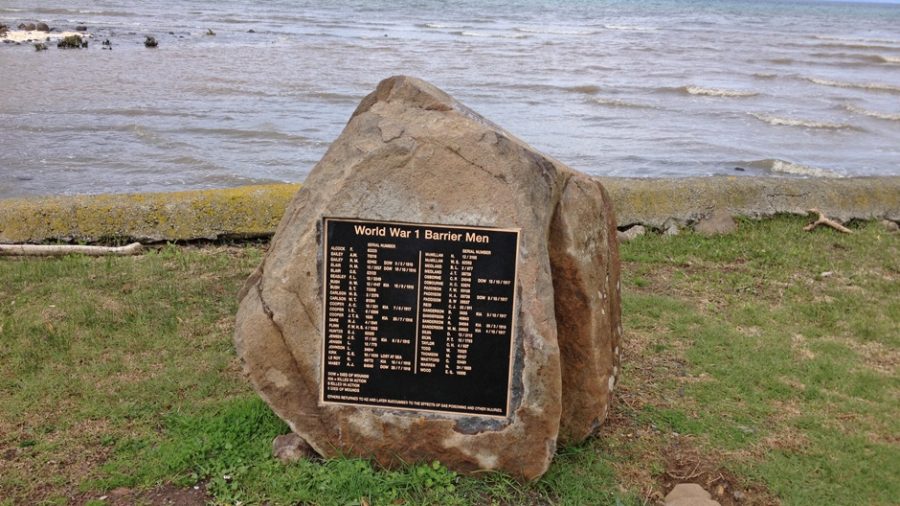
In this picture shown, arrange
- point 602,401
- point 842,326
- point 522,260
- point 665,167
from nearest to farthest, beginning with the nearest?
point 522,260 < point 602,401 < point 842,326 < point 665,167

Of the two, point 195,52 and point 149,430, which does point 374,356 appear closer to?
point 149,430

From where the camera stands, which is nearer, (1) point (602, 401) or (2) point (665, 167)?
(1) point (602, 401)

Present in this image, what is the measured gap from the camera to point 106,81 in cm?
1912

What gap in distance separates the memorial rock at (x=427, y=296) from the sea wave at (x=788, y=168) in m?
9.85

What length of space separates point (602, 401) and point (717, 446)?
34.9 inches

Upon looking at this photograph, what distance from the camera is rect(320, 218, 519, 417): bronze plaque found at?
4656 mm

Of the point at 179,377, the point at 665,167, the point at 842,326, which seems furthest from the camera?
the point at 665,167

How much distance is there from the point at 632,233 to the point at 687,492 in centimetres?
496

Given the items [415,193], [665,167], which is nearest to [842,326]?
[415,193]

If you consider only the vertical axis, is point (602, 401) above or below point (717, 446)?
above

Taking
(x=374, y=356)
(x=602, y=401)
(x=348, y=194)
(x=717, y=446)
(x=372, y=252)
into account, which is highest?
(x=348, y=194)

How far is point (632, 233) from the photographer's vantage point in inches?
372

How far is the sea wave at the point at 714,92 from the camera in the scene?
21938mm

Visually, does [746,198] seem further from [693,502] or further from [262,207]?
[693,502]
